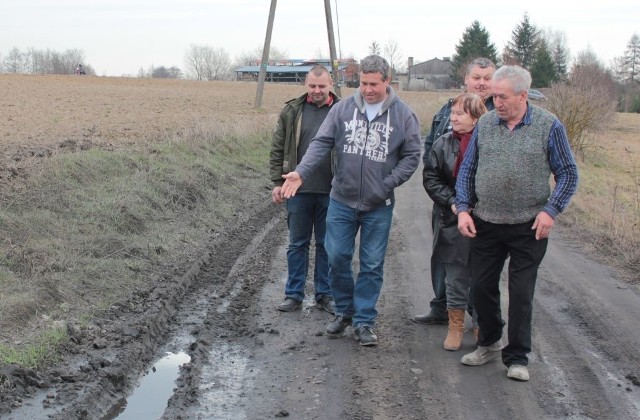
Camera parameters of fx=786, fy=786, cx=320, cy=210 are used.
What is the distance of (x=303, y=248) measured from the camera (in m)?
7.15

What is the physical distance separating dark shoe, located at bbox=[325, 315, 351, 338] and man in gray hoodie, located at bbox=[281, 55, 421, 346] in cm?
1

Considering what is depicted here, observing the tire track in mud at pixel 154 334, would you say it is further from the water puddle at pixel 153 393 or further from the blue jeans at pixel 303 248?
the blue jeans at pixel 303 248

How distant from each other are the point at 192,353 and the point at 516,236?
2.45 metres

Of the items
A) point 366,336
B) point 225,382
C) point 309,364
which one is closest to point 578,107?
point 366,336

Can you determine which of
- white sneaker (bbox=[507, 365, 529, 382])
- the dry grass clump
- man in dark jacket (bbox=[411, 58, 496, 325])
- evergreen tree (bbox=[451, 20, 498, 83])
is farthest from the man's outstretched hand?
evergreen tree (bbox=[451, 20, 498, 83])

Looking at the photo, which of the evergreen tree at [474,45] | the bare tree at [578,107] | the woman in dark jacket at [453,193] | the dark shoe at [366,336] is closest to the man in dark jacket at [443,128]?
the woman in dark jacket at [453,193]

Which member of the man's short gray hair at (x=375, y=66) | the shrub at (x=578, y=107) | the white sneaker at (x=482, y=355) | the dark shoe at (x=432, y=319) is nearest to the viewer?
the white sneaker at (x=482, y=355)

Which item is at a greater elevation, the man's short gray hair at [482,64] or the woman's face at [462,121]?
the man's short gray hair at [482,64]

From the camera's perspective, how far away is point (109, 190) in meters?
10.8

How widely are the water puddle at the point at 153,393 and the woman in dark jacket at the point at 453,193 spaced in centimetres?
203

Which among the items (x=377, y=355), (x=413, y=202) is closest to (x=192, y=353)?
(x=377, y=355)

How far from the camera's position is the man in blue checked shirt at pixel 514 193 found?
5064 millimetres

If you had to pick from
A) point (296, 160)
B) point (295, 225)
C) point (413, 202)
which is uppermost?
point (296, 160)

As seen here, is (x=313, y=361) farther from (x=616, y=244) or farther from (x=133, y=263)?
(x=616, y=244)
